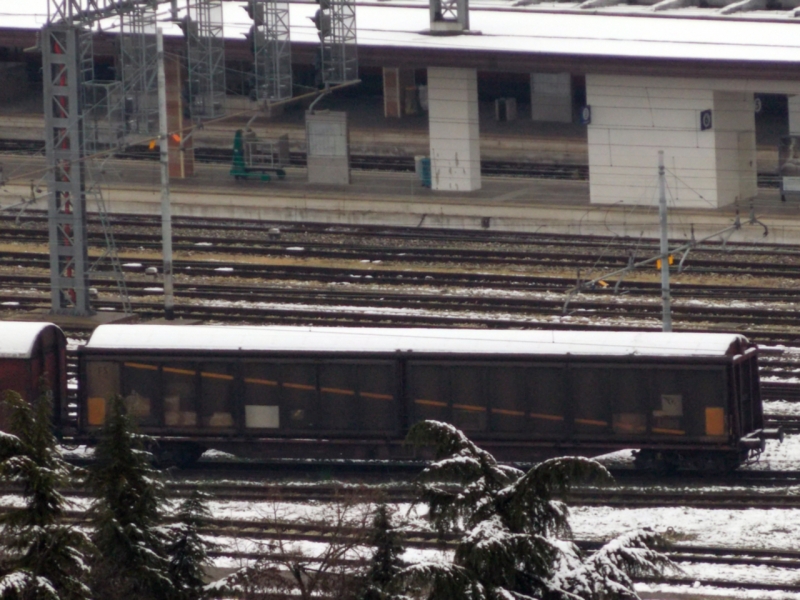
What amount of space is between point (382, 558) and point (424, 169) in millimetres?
29536

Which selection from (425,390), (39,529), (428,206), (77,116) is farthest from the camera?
(428,206)

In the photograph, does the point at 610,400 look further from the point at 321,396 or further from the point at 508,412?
the point at 321,396

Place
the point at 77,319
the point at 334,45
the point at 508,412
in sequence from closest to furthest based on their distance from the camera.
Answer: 1. the point at 508,412
2. the point at 77,319
3. the point at 334,45

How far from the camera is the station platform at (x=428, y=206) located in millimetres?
35688

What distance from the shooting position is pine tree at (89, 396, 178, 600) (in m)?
11.7

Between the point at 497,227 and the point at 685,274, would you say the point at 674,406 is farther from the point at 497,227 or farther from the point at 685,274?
the point at 497,227

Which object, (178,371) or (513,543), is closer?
(513,543)

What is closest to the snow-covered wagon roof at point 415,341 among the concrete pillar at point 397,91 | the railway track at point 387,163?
the railway track at point 387,163

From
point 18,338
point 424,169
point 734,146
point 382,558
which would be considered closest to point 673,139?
point 734,146

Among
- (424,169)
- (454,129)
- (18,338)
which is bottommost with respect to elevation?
(18,338)

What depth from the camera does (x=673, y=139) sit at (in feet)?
122

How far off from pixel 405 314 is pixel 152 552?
18.9 metres

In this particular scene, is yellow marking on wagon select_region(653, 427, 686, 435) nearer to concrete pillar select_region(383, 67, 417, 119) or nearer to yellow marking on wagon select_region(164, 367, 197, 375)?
yellow marking on wagon select_region(164, 367, 197, 375)

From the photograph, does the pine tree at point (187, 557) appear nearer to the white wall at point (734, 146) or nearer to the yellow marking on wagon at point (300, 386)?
the yellow marking on wagon at point (300, 386)
